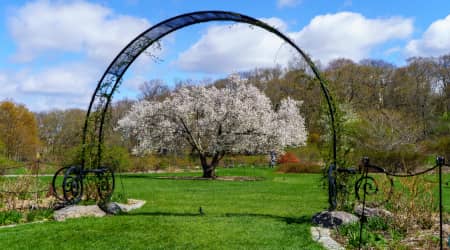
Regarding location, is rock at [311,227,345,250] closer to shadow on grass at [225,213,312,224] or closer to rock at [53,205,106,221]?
shadow on grass at [225,213,312,224]

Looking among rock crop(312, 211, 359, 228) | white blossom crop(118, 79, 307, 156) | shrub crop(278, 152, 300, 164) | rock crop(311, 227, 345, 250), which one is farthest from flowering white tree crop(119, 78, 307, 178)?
rock crop(311, 227, 345, 250)

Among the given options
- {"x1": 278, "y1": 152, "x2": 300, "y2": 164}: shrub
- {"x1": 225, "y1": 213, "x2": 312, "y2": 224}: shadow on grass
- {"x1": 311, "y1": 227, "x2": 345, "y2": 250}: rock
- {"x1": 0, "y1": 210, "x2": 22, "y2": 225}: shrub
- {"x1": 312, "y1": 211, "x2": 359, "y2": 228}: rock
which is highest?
{"x1": 278, "y1": 152, "x2": 300, "y2": 164}: shrub

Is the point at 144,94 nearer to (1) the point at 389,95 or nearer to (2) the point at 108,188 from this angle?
(1) the point at 389,95

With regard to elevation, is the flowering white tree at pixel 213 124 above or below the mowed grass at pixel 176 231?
above

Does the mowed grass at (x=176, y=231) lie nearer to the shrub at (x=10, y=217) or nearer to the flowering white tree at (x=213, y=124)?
the shrub at (x=10, y=217)

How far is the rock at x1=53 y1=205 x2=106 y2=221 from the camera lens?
670 centimetres

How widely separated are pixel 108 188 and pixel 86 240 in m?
3.09

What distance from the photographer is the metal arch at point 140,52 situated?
7133mm

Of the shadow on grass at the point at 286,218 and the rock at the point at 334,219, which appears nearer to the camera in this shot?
the rock at the point at 334,219

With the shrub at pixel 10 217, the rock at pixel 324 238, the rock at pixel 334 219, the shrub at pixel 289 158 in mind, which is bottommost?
the shrub at pixel 10 217

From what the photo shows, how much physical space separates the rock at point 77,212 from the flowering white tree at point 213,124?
1144 cm

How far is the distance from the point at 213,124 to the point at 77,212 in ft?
41.0

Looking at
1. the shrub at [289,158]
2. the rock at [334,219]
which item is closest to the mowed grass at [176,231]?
the rock at [334,219]

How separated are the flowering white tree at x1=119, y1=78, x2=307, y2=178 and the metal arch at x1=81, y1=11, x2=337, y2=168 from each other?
10.2 metres
